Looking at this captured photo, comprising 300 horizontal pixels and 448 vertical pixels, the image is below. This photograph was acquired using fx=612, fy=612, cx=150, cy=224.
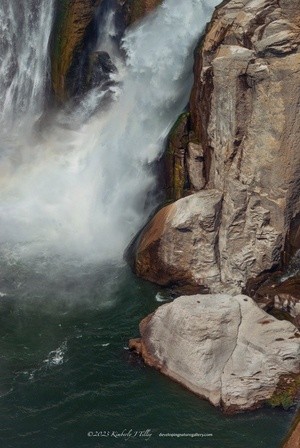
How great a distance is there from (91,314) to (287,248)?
24.8 feet

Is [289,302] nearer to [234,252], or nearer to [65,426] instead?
[234,252]

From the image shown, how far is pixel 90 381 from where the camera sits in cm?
1936

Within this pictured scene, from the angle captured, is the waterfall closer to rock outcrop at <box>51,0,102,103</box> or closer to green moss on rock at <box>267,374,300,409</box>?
rock outcrop at <box>51,0,102,103</box>

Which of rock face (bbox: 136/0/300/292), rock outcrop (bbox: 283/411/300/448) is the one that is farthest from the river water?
rock face (bbox: 136/0/300/292)

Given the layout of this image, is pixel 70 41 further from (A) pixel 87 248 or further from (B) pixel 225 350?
(B) pixel 225 350

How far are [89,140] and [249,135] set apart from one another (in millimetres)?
11485

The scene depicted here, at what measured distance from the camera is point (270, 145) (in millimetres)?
21328

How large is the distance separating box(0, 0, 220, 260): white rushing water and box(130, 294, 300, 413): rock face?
23.5 ft

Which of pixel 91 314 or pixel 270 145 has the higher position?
pixel 270 145

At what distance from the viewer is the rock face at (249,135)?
20781 mm

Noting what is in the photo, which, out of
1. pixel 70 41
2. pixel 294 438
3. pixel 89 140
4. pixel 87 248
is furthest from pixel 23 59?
pixel 294 438

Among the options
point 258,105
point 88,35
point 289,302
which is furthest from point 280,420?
point 88,35

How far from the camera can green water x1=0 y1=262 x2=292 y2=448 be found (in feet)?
56.3

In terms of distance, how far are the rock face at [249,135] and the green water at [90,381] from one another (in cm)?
296
